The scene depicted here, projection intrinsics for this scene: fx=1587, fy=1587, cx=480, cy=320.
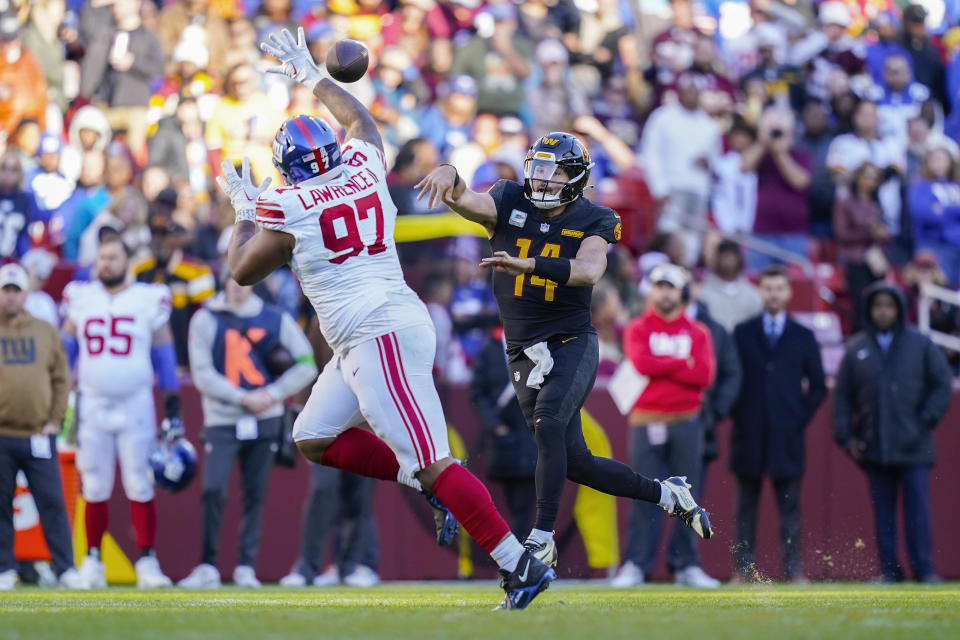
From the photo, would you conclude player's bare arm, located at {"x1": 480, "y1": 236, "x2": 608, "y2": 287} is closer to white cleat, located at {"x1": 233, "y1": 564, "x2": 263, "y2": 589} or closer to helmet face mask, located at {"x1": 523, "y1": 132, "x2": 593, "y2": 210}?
helmet face mask, located at {"x1": 523, "y1": 132, "x2": 593, "y2": 210}

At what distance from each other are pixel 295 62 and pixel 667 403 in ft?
12.8

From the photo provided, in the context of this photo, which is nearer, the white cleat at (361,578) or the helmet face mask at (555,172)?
the helmet face mask at (555,172)

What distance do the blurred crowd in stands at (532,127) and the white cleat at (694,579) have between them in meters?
2.26

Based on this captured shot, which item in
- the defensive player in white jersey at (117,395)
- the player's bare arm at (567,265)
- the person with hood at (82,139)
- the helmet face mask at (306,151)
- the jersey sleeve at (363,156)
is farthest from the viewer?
the person with hood at (82,139)

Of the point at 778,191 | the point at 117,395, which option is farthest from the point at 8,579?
the point at 778,191

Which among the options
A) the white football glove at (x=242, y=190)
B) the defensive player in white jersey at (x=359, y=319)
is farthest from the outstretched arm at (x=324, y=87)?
the white football glove at (x=242, y=190)

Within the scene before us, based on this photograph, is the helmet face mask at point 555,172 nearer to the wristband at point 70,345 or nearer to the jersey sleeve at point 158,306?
the jersey sleeve at point 158,306

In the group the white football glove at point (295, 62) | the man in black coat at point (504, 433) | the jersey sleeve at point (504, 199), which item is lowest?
the man in black coat at point (504, 433)

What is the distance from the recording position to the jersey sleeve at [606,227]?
7492mm

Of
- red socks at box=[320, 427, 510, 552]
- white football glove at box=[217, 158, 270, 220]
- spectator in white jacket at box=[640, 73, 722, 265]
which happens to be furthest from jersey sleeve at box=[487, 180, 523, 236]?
spectator in white jacket at box=[640, 73, 722, 265]

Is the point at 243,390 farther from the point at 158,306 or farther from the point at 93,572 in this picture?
the point at 93,572

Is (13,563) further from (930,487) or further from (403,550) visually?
(930,487)

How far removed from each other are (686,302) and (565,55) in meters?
5.79

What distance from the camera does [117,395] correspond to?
10.4 meters
